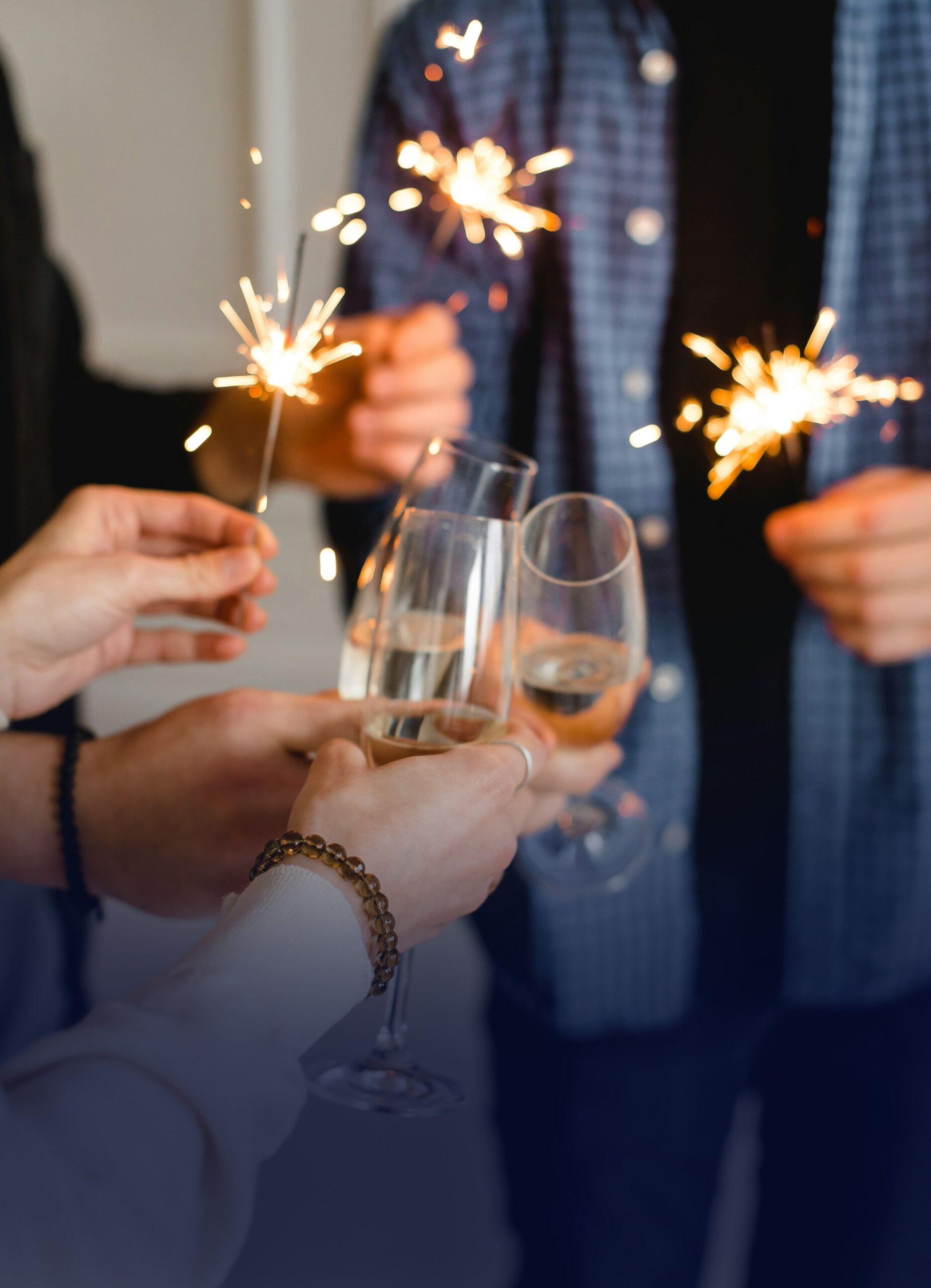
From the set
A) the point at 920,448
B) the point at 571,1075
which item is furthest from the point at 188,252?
the point at 571,1075

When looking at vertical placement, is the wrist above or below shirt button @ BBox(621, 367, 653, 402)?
below

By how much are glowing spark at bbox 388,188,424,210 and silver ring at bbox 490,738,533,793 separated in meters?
0.79

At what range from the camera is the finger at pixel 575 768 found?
71cm

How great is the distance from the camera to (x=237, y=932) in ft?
1.40

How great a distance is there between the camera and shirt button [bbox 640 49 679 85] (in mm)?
1009

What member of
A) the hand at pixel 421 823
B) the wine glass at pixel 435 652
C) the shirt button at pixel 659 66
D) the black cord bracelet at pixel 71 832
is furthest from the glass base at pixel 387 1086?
the shirt button at pixel 659 66

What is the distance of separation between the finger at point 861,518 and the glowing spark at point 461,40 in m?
0.55

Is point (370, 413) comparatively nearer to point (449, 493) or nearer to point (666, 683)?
point (449, 493)

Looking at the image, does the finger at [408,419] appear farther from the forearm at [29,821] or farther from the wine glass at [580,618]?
the forearm at [29,821]

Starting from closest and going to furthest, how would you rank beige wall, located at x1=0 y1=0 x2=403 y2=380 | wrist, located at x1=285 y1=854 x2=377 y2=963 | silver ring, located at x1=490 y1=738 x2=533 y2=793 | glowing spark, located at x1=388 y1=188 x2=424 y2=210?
wrist, located at x1=285 y1=854 x2=377 y2=963, silver ring, located at x1=490 y1=738 x2=533 y2=793, glowing spark, located at x1=388 y1=188 x2=424 y2=210, beige wall, located at x1=0 y1=0 x2=403 y2=380

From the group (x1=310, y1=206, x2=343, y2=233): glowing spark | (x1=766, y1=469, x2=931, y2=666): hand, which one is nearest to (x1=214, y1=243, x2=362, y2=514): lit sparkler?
(x1=310, y1=206, x2=343, y2=233): glowing spark

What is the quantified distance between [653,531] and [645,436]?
10 cm

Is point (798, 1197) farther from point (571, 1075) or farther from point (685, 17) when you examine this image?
point (685, 17)

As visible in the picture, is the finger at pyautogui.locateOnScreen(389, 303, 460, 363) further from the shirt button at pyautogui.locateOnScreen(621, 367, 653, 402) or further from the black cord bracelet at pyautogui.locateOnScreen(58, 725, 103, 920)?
the black cord bracelet at pyautogui.locateOnScreen(58, 725, 103, 920)
